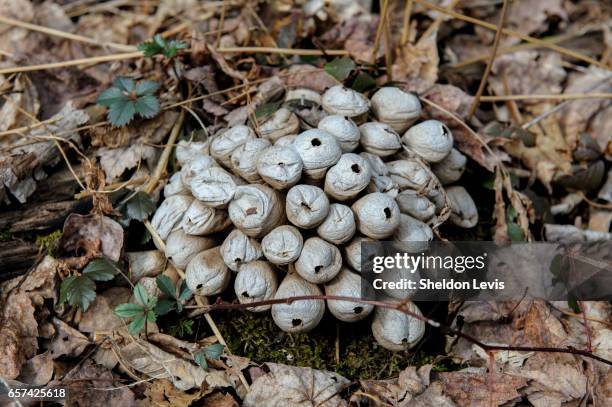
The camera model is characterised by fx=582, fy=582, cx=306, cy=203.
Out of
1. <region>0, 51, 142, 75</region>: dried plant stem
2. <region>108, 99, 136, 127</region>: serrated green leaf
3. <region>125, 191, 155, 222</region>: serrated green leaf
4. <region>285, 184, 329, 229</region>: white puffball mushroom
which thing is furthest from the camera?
<region>0, 51, 142, 75</region>: dried plant stem

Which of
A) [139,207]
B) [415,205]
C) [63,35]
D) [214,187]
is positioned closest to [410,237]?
[415,205]

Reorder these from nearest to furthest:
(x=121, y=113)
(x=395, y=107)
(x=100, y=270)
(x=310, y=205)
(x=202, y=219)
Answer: (x=310, y=205), (x=202, y=219), (x=100, y=270), (x=395, y=107), (x=121, y=113)

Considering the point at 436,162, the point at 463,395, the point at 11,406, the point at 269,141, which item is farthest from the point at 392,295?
the point at 11,406

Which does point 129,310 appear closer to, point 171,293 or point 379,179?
point 171,293

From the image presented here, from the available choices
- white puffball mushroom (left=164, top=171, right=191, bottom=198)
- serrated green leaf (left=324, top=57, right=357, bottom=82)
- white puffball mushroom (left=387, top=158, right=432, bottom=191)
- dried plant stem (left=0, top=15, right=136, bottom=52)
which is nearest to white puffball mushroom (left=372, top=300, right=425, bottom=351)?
white puffball mushroom (left=387, top=158, right=432, bottom=191)

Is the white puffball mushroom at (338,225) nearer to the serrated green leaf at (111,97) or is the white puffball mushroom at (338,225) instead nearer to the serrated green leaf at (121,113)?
the serrated green leaf at (121,113)

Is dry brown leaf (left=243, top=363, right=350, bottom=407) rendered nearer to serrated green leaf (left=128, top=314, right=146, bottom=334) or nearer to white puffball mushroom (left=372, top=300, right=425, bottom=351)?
white puffball mushroom (left=372, top=300, right=425, bottom=351)
